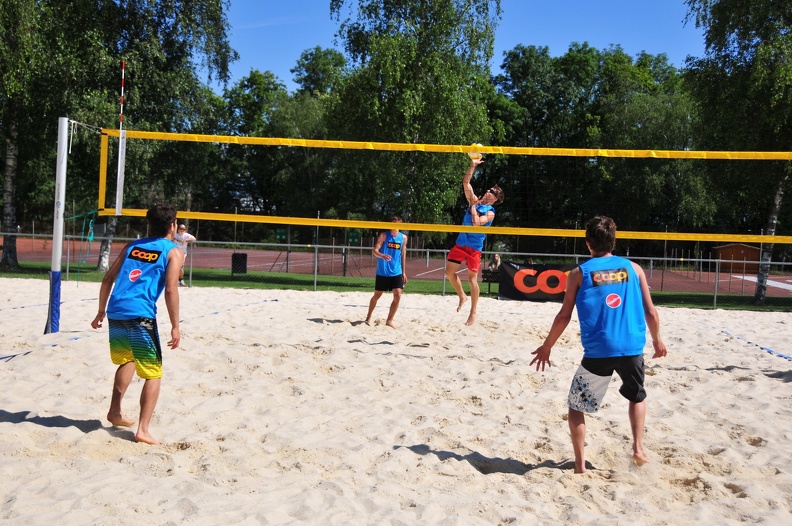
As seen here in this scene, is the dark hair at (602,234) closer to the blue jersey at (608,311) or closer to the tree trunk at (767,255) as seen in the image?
the blue jersey at (608,311)

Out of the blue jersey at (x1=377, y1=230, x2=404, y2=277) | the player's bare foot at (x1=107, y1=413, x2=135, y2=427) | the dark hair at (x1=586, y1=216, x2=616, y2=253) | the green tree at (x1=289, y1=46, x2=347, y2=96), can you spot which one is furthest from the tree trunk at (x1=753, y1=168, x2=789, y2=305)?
the green tree at (x1=289, y1=46, x2=347, y2=96)

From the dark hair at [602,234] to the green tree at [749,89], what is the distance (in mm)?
14729

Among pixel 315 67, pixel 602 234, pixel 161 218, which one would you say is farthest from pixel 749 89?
pixel 315 67

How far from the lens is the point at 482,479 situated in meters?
3.38

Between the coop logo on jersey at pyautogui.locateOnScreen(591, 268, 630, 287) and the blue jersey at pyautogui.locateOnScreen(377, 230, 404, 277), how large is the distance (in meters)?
5.06

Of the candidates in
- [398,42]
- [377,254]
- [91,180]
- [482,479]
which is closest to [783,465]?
[482,479]

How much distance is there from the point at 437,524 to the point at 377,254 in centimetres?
560

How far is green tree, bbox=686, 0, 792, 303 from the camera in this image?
1584 cm

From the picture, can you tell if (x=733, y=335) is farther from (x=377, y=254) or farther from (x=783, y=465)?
(x=783, y=465)

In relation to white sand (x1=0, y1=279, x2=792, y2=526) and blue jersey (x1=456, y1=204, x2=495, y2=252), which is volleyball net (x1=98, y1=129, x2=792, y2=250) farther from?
white sand (x1=0, y1=279, x2=792, y2=526)

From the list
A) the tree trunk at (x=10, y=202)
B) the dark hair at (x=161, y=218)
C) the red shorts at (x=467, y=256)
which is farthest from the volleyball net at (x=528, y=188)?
the tree trunk at (x=10, y=202)

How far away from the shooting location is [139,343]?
12.3ft

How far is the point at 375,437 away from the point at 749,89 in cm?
1579

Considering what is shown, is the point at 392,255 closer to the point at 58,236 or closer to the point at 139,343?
the point at 58,236
